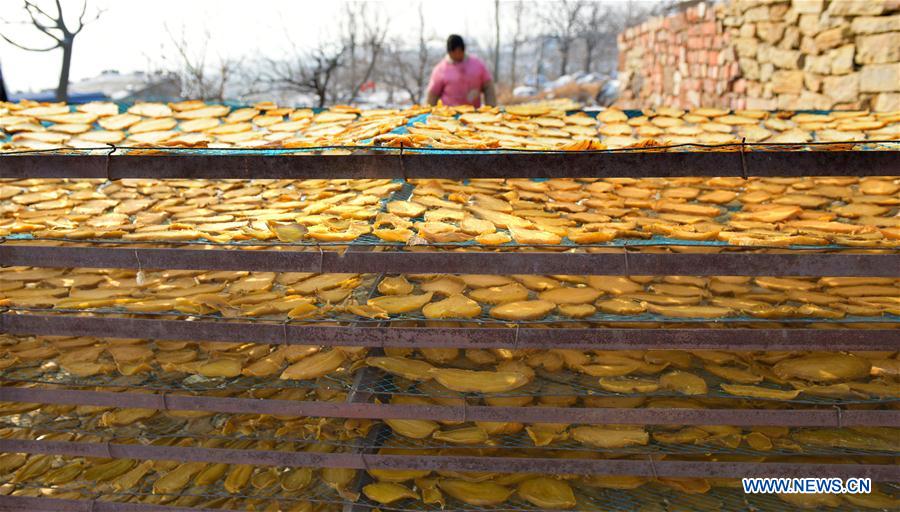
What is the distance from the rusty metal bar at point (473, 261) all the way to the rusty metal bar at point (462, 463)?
16.6 inches

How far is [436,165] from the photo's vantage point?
3.83ft

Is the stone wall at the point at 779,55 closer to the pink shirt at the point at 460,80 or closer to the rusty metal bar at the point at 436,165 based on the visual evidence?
the pink shirt at the point at 460,80

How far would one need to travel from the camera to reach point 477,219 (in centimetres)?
156

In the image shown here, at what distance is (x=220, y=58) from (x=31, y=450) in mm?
10331

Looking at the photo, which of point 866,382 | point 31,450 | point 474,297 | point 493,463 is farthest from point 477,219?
point 31,450

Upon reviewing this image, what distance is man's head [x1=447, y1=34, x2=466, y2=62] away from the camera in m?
3.88

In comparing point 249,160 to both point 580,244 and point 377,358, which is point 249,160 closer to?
point 377,358

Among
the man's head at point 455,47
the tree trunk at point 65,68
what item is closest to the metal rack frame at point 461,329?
the man's head at point 455,47

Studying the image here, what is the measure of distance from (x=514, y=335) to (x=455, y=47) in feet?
10.0

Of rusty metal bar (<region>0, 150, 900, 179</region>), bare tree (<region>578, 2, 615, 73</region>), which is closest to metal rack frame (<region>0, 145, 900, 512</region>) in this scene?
rusty metal bar (<region>0, 150, 900, 179</region>)

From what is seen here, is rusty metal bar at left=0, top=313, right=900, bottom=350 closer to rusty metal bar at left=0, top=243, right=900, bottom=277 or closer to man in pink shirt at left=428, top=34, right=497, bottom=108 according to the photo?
rusty metal bar at left=0, top=243, right=900, bottom=277

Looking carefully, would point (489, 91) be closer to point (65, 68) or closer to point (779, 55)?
point (779, 55)

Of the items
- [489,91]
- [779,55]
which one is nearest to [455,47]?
[489,91]

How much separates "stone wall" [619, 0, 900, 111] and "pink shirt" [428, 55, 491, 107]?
225 cm
